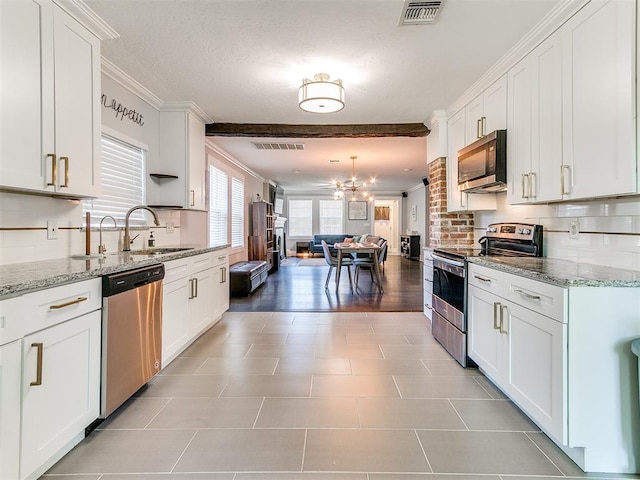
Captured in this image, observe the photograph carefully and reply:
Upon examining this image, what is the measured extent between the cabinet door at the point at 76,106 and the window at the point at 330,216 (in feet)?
34.1

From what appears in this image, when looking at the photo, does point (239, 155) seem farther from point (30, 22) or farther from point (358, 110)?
point (30, 22)

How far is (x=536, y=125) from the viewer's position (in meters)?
2.28

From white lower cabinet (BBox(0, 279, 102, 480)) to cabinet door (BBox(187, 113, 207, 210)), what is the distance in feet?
7.24

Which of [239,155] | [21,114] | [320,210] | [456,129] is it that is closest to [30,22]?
[21,114]

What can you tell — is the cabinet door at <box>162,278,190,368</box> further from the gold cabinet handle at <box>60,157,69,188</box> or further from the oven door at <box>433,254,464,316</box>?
the oven door at <box>433,254,464,316</box>

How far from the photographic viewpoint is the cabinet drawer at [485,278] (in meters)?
2.14

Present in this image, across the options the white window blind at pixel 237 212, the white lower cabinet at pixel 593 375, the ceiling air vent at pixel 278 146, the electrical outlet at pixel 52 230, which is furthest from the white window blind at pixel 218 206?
the white lower cabinet at pixel 593 375

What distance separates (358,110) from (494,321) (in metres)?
2.64

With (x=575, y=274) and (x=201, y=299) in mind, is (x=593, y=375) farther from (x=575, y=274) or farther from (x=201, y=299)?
(x=201, y=299)

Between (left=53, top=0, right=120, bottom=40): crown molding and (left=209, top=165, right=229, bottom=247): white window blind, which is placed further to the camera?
(left=209, top=165, right=229, bottom=247): white window blind

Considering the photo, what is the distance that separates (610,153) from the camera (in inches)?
66.7

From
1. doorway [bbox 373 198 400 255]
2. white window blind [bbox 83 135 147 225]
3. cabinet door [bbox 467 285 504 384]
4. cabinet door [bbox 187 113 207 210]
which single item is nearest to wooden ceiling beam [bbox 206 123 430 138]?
cabinet door [bbox 187 113 207 210]

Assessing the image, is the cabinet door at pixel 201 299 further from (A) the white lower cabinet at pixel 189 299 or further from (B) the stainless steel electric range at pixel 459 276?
(B) the stainless steel electric range at pixel 459 276

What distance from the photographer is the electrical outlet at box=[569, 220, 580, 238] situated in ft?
7.38
